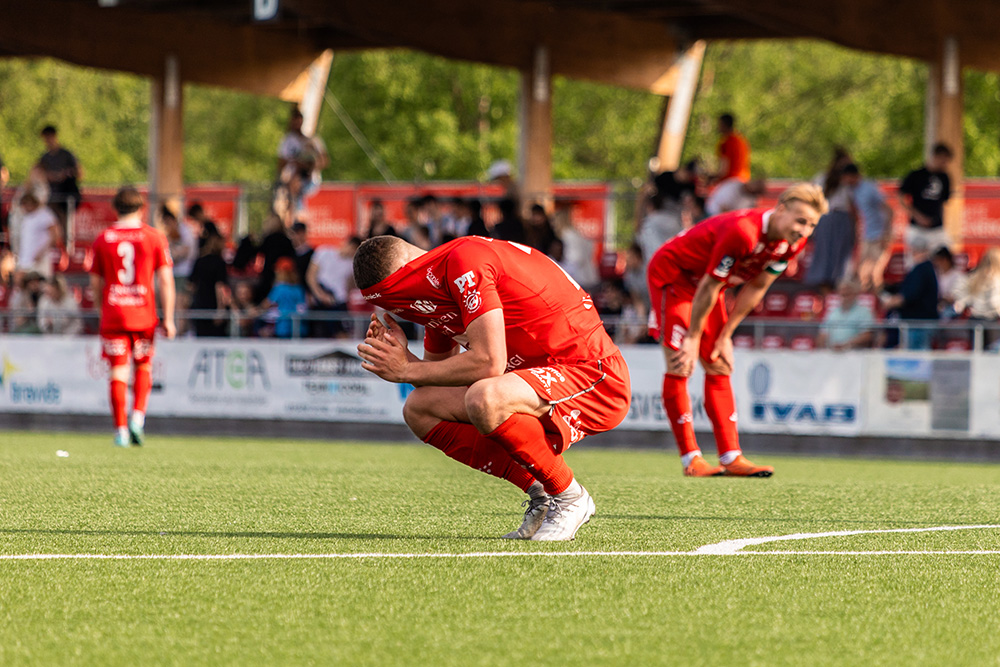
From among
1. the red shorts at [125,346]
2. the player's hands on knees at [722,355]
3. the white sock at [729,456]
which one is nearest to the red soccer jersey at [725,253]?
the player's hands on knees at [722,355]

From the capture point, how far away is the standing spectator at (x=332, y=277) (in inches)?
704

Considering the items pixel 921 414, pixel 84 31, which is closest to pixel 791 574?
pixel 921 414

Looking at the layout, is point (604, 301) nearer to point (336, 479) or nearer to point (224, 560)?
point (336, 479)

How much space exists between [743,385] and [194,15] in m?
12.0

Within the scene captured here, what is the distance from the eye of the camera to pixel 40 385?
1777cm

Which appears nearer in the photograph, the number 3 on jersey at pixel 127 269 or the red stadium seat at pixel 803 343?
the number 3 on jersey at pixel 127 269

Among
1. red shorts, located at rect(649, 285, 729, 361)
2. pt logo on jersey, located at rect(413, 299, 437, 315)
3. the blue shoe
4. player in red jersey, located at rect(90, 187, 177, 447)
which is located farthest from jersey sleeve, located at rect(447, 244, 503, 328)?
the blue shoe

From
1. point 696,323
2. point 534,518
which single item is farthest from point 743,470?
point 534,518

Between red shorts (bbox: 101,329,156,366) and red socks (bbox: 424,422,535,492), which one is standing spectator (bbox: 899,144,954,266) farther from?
red socks (bbox: 424,422,535,492)

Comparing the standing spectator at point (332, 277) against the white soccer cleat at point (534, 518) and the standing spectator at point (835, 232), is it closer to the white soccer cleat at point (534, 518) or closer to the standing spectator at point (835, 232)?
the standing spectator at point (835, 232)

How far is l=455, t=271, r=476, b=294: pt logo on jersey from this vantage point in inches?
221

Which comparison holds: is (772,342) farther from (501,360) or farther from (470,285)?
(470,285)

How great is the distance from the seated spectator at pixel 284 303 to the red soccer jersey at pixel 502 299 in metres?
11.0

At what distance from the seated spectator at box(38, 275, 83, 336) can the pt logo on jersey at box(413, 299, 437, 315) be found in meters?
13.0
